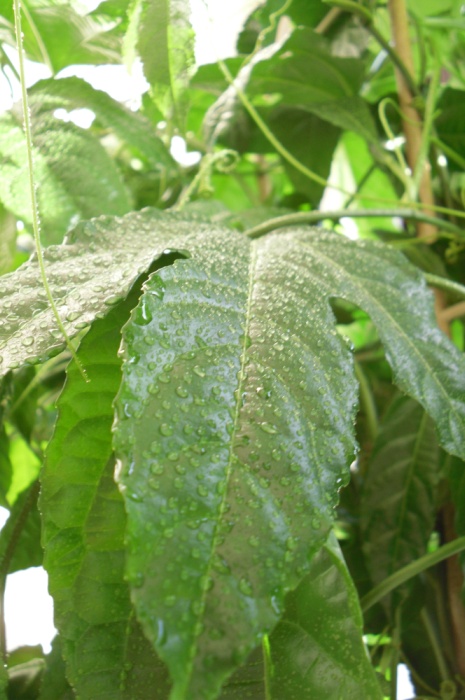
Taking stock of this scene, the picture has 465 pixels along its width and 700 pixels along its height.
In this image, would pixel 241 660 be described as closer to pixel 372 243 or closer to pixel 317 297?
pixel 317 297

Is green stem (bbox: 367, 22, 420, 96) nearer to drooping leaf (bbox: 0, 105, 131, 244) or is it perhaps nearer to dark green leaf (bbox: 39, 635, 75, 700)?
drooping leaf (bbox: 0, 105, 131, 244)

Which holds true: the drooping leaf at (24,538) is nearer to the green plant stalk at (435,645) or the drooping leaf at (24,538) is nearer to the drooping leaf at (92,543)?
the drooping leaf at (92,543)

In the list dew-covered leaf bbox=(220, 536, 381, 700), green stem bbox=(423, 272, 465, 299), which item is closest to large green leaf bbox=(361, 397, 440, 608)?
green stem bbox=(423, 272, 465, 299)

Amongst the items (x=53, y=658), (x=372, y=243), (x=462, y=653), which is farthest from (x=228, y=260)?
(x=462, y=653)

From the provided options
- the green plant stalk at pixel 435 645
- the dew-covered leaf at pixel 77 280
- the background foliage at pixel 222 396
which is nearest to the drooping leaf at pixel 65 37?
the background foliage at pixel 222 396

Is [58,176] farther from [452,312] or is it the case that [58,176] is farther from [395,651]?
[395,651]

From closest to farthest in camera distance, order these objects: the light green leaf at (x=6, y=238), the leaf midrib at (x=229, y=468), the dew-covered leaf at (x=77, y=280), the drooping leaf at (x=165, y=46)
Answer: the leaf midrib at (x=229, y=468) → the dew-covered leaf at (x=77, y=280) → the drooping leaf at (x=165, y=46) → the light green leaf at (x=6, y=238)

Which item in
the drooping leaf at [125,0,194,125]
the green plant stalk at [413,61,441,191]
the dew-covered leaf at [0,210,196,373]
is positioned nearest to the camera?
the dew-covered leaf at [0,210,196,373]
